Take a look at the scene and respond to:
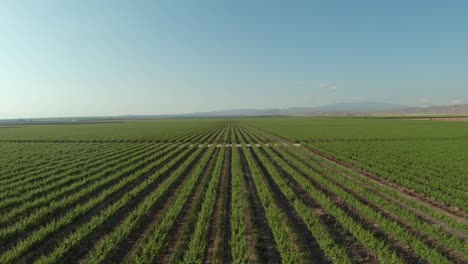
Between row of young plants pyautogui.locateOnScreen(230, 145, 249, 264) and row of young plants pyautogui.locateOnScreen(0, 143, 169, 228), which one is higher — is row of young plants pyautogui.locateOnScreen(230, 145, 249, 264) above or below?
below

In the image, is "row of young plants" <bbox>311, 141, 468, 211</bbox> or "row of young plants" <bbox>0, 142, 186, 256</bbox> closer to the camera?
"row of young plants" <bbox>0, 142, 186, 256</bbox>

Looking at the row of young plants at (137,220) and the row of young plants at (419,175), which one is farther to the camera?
the row of young plants at (419,175)

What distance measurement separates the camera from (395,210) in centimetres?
936

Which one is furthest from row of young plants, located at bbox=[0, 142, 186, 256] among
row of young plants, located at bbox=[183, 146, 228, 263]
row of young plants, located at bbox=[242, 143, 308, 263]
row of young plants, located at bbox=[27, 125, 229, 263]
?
row of young plants, located at bbox=[242, 143, 308, 263]

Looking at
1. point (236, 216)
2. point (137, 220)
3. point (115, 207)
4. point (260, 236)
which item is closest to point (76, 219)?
point (115, 207)

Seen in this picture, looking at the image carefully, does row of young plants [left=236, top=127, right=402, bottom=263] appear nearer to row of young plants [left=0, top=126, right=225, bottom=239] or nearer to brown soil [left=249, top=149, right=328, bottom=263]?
brown soil [left=249, top=149, right=328, bottom=263]

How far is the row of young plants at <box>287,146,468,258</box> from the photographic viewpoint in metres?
6.94

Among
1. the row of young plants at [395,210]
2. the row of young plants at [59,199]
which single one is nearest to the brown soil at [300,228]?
the row of young plants at [395,210]

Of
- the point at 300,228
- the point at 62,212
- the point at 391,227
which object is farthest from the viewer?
the point at 62,212

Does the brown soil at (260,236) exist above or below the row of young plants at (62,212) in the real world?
below

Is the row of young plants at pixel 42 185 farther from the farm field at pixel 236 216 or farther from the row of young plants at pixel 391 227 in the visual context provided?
the row of young plants at pixel 391 227

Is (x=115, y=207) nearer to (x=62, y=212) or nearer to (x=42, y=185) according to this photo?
(x=62, y=212)

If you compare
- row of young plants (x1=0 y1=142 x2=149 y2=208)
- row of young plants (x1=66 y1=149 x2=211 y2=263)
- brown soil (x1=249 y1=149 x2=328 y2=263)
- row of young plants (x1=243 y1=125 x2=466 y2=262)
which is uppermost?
row of young plants (x1=0 y1=142 x2=149 y2=208)

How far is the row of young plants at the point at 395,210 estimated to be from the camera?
694 centimetres
